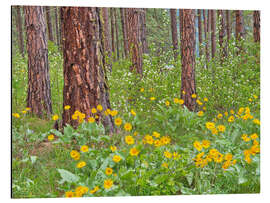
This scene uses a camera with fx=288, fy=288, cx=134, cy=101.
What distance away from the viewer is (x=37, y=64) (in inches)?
137

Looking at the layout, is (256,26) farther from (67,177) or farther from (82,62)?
(67,177)

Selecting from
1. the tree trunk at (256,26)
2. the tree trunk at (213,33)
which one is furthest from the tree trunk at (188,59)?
the tree trunk at (256,26)

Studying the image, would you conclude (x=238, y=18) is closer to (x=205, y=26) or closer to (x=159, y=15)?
(x=205, y=26)

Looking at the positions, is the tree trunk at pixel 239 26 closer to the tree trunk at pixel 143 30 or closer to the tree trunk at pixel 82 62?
the tree trunk at pixel 143 30

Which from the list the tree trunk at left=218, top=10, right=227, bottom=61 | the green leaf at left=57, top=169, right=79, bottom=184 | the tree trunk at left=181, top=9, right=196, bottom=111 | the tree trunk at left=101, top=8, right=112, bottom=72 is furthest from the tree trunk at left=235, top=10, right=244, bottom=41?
the green leaf at left=57, top=169, right=79, bottom=184

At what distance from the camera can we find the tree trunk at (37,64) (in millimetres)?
3330

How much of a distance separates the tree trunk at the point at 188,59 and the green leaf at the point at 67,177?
1642 millimetres

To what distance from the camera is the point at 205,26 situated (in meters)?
4.11

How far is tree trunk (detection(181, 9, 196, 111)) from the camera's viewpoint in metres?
3.57

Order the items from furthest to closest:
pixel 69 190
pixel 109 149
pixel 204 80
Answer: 1. pixel 204 80
2. pixel 109 149
3. pixel 69 190

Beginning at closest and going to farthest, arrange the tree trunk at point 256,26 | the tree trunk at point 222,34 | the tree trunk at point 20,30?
the tree trunk at point 20,30, the tree trunk at point 256,26, the tree trunk at point 222,34

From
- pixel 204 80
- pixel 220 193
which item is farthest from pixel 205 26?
pixel 220 193

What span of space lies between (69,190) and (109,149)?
1.71 ft

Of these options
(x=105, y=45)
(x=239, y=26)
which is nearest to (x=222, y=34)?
(x=239, y=26)
